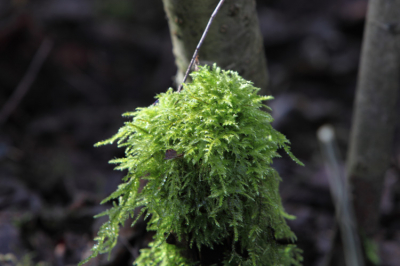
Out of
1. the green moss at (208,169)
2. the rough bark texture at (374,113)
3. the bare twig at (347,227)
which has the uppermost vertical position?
the rough bark texture at (374,113)

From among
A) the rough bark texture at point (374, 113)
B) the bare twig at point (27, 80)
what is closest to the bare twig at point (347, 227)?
the rough bark texture at point (374, 113)

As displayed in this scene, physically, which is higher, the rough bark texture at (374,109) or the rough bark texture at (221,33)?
the rough bark texture at (374,109)

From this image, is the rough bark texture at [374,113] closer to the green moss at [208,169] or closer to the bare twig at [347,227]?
the bare twig at [347,227]

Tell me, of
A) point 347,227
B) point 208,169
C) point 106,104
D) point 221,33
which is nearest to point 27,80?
point 106,104

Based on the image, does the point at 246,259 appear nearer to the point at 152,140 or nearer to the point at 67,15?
the point at 152,140

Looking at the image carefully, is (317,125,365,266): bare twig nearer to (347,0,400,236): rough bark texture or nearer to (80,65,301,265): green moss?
(347,0,400,236): rough bark texture

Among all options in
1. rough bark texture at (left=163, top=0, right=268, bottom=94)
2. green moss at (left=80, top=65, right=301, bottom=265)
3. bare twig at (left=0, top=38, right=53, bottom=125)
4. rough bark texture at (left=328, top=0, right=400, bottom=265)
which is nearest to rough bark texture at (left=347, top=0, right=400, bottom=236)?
rough bark texture at (left=328, top=0, right=400, bottom=265)
